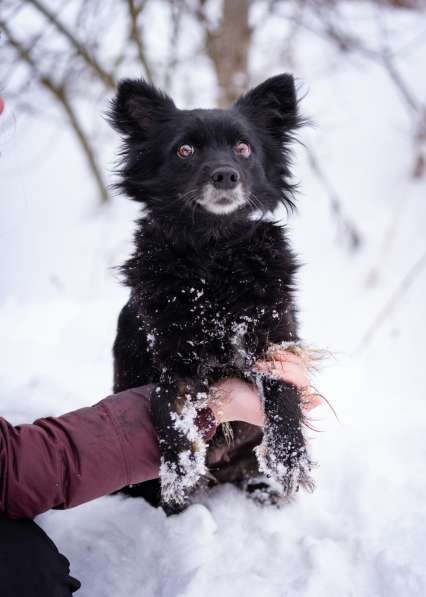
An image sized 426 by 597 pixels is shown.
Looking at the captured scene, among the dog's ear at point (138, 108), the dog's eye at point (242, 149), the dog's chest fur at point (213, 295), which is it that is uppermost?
the dog's ear at point (138, 108)

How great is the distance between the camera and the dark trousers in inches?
56.6

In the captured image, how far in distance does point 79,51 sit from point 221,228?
361 cm

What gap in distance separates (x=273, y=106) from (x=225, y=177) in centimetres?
74

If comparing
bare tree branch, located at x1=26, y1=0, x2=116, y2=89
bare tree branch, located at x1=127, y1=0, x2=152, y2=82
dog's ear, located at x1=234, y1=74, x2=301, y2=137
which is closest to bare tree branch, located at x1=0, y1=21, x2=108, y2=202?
bare tree branch, located at x1=26, y1=0, x2=116, y2=89

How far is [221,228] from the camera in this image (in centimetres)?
215

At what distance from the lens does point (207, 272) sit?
6.72 ft

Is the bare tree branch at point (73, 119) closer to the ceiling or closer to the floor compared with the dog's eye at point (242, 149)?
closer to the ceiling

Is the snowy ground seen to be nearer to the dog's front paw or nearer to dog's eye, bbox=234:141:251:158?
the dog's front paw

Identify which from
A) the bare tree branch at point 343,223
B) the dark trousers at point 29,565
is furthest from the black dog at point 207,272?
the bare tree branch at point 343,223

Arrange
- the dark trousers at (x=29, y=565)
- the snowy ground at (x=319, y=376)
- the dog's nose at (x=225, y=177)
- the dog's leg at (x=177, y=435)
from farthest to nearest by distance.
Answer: the dog's nose at (x=225, y=177), the snowy ground at (x=319, y=376), the dog's leg at (x=177, y=435), the dark trousers at (x=29, y=565)

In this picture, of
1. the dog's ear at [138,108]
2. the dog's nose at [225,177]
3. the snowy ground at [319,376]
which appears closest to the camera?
the snowy ground at [319,376]

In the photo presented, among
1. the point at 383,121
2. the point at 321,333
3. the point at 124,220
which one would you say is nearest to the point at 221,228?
the point at 321,333

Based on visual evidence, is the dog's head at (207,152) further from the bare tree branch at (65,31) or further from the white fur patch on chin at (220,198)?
the bare tree branch at (65,31)

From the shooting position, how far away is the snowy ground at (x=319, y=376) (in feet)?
6.21
